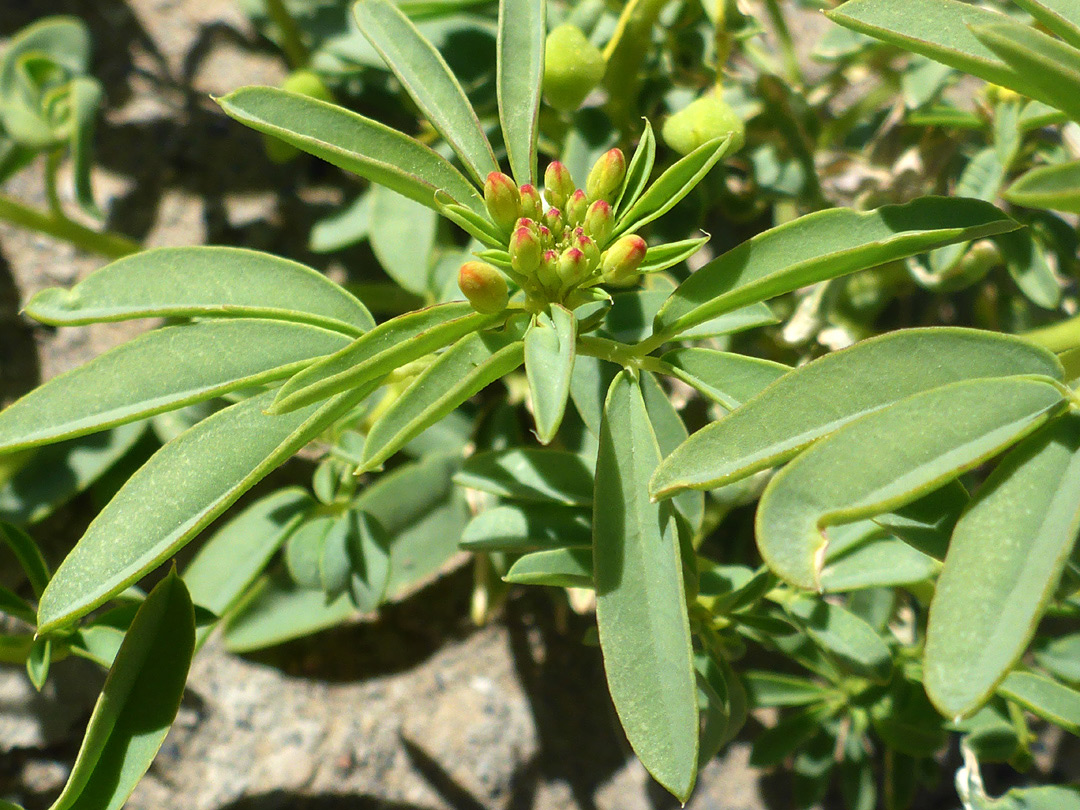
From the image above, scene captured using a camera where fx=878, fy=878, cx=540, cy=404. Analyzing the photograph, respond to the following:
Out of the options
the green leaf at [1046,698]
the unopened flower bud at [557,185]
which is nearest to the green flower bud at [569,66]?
the unopened flower bud at [557,185]

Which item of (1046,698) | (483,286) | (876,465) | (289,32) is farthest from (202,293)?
(1046,698)

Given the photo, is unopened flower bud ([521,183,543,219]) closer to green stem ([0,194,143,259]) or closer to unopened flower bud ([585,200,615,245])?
unopened flower bud ([585,200,615,245])

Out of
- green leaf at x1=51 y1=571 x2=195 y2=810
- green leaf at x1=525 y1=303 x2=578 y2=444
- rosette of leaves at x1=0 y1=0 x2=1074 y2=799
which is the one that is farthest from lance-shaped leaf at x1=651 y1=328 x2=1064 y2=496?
green leaf at x1=51 y1=571 x2=195 y2=810

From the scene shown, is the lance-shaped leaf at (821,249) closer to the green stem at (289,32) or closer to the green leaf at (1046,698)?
the green leaf at (1046,698)

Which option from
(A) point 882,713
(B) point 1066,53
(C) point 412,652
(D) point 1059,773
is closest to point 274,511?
(C) point 412,652

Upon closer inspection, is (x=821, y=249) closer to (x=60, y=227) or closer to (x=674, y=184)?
(x=674, y=184)

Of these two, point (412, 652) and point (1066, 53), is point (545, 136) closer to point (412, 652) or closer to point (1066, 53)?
point (1066, 53)
